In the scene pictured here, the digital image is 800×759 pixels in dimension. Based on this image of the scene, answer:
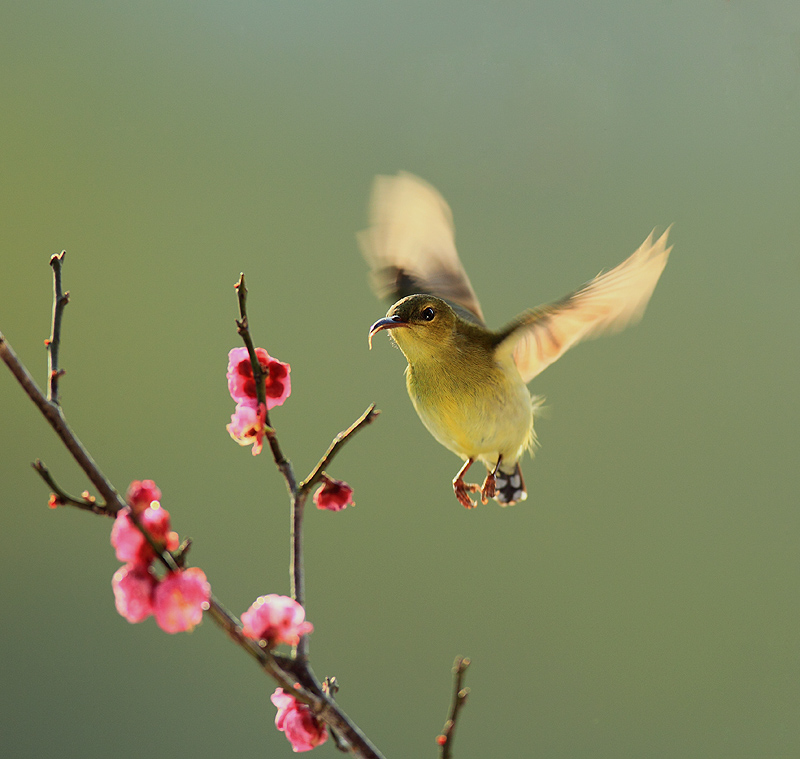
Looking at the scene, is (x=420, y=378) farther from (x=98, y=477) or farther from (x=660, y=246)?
(x=98, y=477)

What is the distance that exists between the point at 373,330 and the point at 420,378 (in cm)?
12

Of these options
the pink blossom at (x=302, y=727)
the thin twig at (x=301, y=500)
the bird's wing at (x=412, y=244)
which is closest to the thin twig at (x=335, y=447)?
the thin twig at (x=301, y=500)

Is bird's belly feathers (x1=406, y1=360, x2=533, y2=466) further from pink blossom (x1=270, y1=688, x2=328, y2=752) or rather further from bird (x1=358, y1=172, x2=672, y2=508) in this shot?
pink blossom (x1=270, y1=688, x2=328, y2=752)

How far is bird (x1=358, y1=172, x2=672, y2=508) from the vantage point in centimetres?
56

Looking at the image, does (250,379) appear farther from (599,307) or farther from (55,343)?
(599,307)

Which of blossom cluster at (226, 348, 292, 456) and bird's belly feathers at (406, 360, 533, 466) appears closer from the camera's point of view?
blossom cluster at (226, 348, 292, 456)

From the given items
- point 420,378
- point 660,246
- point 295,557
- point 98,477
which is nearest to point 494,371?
point 420,378

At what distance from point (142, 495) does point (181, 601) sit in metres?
0.04

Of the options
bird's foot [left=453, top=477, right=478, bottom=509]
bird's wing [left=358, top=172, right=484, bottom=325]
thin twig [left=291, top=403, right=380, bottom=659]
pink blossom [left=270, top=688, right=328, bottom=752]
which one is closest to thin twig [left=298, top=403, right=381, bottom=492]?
thin twig [left=291, top=403, right=380, bottom=659]

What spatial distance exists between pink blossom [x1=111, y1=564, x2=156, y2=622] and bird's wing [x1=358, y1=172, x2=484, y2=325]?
0.47 m

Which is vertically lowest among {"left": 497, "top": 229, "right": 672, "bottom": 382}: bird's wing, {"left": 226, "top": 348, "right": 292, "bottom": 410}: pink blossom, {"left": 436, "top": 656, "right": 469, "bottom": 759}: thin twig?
{"left": 436, "top": 656, "right": 469, "bottom": 759}: thin twig

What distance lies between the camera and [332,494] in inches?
17.6

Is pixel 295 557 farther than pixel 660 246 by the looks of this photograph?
No

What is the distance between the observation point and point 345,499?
445mm
